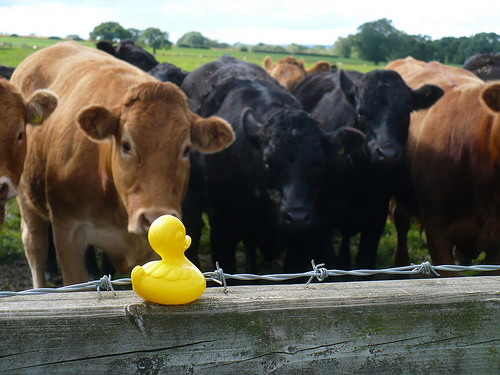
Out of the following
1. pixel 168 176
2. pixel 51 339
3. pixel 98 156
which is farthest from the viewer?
pixel 98 156

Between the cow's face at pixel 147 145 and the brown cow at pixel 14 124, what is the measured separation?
369 millimetres

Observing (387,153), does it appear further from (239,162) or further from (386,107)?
(239,162)

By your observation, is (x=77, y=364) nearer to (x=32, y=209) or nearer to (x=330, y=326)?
(x=330, y=326)

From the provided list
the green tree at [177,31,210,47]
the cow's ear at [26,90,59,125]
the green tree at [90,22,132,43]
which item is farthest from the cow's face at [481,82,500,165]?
the green tree at [177,31,210,47]

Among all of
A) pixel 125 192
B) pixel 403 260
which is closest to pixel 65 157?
pixel 125 192

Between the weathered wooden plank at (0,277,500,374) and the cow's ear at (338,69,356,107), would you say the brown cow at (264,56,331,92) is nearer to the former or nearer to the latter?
the cow's ear at (338,69,356,107)

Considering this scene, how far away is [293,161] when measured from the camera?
392 centimetres

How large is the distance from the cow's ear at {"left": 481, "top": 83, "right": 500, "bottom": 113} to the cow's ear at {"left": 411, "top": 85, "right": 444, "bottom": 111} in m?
0.77

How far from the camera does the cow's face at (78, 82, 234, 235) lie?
3207 millimetres

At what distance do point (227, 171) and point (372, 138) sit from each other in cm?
121

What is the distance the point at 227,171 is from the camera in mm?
4445

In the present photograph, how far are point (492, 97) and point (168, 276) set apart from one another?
3215mm

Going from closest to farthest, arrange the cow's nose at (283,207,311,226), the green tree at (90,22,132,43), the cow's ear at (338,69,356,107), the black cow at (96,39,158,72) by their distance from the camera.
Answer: the cow's nose at (283,207,311,226)
the cow's ear at (338,69,356,107)
the black cow at (96,39,158,72)
the green tree at (90,22,132,43)

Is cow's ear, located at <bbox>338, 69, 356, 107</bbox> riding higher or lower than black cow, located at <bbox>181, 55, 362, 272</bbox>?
higher
